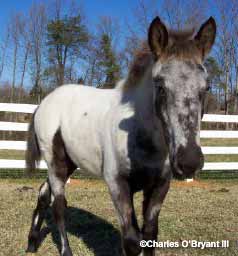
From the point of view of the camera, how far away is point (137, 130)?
275 centimetres

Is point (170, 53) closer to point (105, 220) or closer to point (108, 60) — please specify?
point (105, 220)

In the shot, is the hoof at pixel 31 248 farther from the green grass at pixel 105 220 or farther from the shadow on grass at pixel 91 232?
the shadow on grass at pixel 91 232

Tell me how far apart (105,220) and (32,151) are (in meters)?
1.44

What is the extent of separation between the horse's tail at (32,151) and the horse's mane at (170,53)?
1.74m

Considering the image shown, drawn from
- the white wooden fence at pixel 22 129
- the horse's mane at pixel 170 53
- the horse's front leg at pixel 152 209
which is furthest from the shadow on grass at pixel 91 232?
the white wooden fence at pixel 22 129

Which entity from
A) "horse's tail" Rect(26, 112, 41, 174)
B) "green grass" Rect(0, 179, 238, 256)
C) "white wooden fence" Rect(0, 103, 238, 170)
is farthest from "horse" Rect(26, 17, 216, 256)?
"white wooden fence" Rect(0, 103, 238, 170)

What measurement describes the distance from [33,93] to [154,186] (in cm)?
2259

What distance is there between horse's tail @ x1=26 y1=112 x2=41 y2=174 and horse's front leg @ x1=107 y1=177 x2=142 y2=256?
1748mm

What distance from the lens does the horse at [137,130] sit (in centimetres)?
219

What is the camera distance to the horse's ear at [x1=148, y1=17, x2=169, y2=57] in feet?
7.86

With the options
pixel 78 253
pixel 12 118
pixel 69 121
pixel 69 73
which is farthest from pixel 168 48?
pixel 69 73

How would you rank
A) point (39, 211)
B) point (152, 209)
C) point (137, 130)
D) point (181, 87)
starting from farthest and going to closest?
point (39, 211)
point (152, 209)
point (137, 130)
point (181, 87)

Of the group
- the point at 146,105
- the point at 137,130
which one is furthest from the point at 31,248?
the point at 146,105

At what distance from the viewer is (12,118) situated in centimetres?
1836
